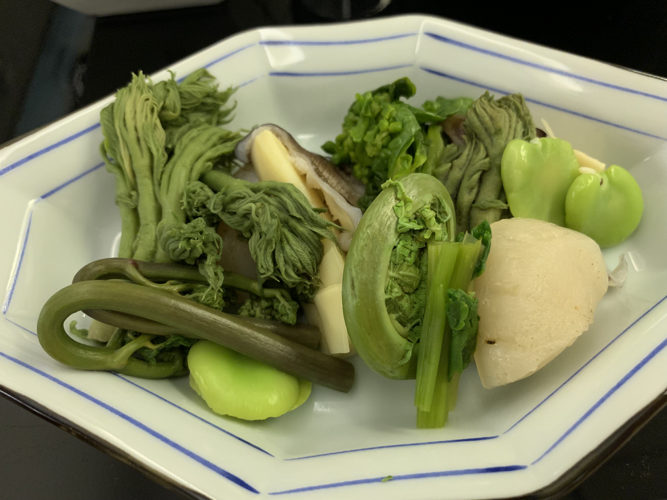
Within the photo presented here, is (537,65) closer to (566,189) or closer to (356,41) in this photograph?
(566,189)

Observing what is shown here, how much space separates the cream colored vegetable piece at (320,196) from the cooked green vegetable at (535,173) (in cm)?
51

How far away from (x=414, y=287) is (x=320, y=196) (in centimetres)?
56

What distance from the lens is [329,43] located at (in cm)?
202

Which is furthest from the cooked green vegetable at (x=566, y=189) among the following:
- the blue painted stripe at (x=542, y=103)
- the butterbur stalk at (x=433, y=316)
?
the butterbur stalk at (x=433, y=316)

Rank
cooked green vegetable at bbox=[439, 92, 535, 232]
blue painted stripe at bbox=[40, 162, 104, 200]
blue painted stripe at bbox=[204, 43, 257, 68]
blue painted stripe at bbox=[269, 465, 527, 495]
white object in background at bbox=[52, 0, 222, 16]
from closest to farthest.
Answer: blue painted stripe at bbox=[269, 465, 527, 495], cooked green vegetable at bbox=[439, 92, 535, 232], blue painted stripe at bbox=[40, 162, 104, 200], blue painted stripe at bbox=[204, 43, 257, 68], white object in background at bbox=[52, 0, 222, 16]

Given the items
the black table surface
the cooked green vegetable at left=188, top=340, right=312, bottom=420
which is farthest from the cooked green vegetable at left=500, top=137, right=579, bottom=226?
the black table surface

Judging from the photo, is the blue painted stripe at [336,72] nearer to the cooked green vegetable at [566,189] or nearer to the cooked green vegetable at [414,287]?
the cooked green vegetable at [566,189]

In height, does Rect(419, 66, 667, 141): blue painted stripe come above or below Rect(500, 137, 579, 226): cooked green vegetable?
above

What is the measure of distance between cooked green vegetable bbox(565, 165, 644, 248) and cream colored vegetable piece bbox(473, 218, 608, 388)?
229mm

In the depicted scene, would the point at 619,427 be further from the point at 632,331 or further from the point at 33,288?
the point at 33,288

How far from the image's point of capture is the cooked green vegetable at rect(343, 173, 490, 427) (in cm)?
124

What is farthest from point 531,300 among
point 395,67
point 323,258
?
point 395,67

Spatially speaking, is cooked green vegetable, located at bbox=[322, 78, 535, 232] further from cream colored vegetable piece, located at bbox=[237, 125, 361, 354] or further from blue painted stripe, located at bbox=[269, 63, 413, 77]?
blue painted stripe, located at bbox=[269, 63, 413, 77]

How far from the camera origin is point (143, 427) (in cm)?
122
